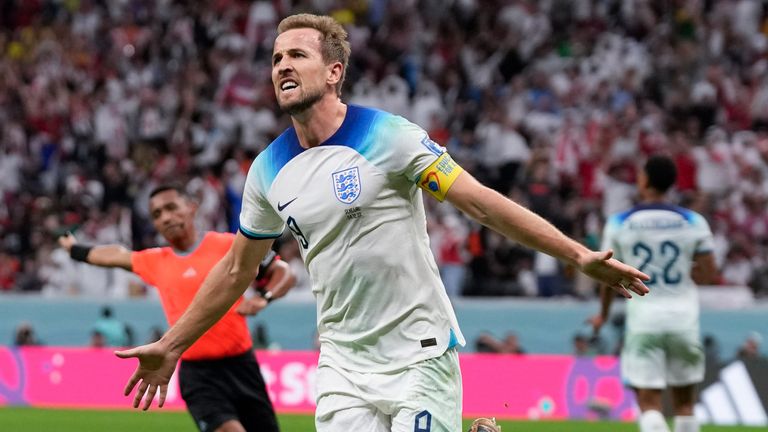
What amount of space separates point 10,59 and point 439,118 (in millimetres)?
8142

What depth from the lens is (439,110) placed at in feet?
69.0

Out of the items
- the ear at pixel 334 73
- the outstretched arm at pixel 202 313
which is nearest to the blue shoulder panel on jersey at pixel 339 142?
the ear at pixel 334 73

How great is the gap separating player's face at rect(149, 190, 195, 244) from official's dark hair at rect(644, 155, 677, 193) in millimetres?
3395

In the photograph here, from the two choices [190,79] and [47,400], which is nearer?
[47,400]

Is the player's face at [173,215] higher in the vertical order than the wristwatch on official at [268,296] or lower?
higher

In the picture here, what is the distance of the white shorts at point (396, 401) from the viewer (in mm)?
5156

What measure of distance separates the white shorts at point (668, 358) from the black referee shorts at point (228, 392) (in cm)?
308

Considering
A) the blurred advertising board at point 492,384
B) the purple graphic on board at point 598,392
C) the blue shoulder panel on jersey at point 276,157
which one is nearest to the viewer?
the blue shoulder panel on jersey at point 276,157

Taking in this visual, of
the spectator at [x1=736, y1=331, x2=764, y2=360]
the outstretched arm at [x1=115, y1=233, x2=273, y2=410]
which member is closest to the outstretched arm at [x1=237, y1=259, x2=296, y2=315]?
the outstretched arm at [x1=115, y1=233, x2=273, y2=410]

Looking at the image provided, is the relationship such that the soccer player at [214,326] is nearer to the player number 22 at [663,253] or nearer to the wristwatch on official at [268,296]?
the wristwatch on official at [268,296]

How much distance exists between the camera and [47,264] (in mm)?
19438

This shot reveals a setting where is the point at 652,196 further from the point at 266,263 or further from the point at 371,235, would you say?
the point at 371,235

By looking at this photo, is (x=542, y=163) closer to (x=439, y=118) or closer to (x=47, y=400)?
(x=439, y=118)

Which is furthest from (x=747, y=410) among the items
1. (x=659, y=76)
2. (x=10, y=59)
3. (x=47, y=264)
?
(x=10, y=59)
